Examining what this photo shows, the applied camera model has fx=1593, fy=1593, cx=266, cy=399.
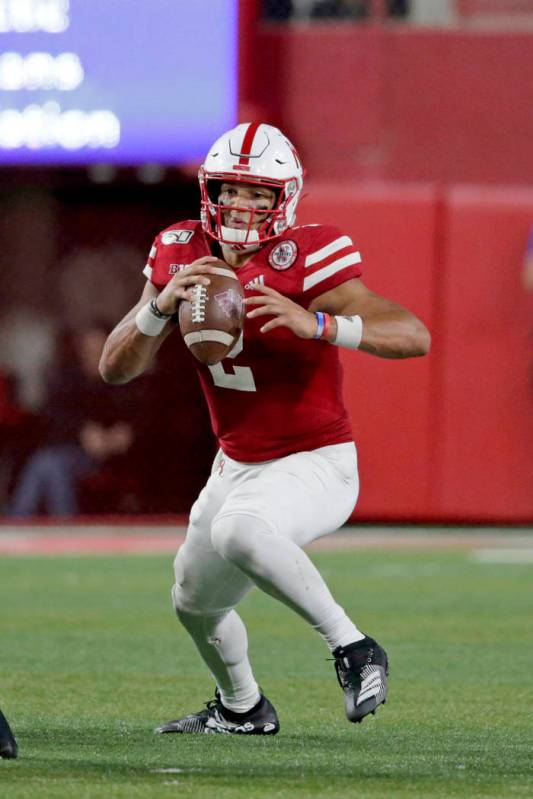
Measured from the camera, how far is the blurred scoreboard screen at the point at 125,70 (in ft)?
32.7

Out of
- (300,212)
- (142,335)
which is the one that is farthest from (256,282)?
(300,212)

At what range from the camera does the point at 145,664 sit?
5.39 meters

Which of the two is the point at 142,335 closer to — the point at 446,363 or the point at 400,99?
the point at 446,363

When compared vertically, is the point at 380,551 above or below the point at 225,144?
below

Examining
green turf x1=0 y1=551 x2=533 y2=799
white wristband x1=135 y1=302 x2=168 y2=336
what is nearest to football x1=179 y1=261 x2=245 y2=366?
white wristband x1=135 y1=302 x2=168 y2=336

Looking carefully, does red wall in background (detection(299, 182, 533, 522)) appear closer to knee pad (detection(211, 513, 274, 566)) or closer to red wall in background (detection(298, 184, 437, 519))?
red wall in background (detection(298, 184, 437, 519))

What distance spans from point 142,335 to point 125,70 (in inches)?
253

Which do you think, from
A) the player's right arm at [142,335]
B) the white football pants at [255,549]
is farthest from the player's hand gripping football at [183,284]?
the white football pants at [255,549]

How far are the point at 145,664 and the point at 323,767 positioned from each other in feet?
6.40

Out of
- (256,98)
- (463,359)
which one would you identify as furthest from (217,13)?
(463,359)

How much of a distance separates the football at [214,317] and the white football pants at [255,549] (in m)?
0.36

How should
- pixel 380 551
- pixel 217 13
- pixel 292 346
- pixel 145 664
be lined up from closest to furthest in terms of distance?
1. pixel 292 346
2. pixel 145 664
3. pixel 380 551
4. pixel 217 13

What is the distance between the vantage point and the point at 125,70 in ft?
32.8

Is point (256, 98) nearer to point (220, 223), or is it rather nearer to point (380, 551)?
point (380, 551)
